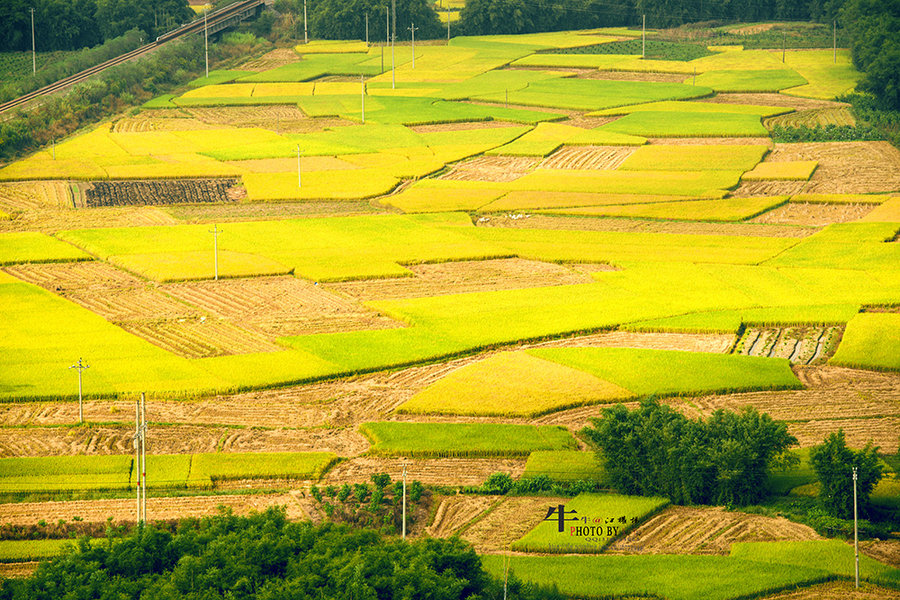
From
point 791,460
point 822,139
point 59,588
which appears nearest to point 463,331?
point 791,460

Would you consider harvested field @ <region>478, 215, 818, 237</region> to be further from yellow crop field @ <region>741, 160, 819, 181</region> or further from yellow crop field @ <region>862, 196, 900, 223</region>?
yellow crop field @ <region>741, 160, 819, 181</region>

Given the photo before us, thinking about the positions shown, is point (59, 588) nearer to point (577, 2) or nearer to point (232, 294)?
point (232, 294)

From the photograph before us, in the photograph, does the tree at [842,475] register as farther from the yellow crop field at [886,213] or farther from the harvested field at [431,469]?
the yellow crop field at [886,213]

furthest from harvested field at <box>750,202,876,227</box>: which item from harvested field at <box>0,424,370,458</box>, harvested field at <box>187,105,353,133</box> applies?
harvested field at <box>187,105,353,133</box>

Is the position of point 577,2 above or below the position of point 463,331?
above

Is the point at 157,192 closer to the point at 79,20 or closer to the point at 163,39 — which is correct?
the point at 79,20

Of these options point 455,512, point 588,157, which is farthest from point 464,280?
point 588,157
